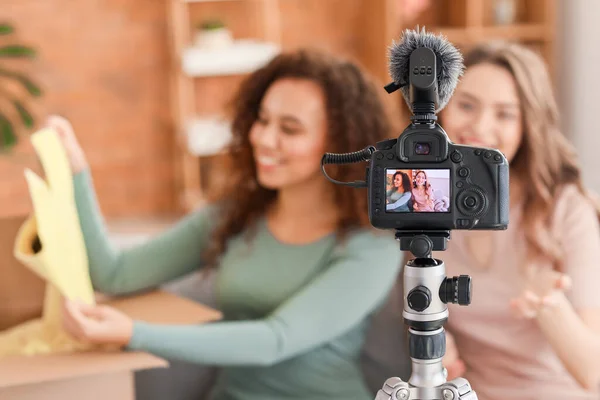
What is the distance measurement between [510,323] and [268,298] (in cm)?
43

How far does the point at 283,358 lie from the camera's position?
4.59 ft

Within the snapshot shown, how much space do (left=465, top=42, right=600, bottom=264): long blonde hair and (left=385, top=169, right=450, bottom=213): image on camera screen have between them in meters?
0.74

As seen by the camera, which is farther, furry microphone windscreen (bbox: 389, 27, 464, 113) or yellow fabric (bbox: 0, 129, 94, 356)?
yellow fabric (bbox: 0, 129, 94, 356)

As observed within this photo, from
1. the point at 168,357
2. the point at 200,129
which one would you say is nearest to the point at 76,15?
the point at 200,129

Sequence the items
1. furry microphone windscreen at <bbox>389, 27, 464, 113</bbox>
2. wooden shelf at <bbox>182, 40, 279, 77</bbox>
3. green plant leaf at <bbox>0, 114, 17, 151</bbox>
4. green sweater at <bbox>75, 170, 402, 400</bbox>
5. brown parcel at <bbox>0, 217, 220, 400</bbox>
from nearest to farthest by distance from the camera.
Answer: furry microphone windscreen at <bbox>389, 27, 464, 113</bbox> → brown parcel at <bbox>0, 217, 220, 400</bbox> → green sweater at <bbox>75, 170, 402, 400</bbox> → green plant leaf at <bbox>0, 114, 17, 151</bbox> → wooden shelf at <bbox>182, 40, 279, 77</bbox>

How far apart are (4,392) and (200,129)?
9.50 ft

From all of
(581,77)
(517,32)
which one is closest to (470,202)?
(581,77)

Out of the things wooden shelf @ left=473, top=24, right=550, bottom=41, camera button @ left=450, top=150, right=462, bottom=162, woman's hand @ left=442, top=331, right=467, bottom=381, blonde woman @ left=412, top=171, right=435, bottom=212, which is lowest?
woman's hand @ left=442, top=331, right=467, bottom=381

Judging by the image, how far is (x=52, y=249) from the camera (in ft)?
4.10

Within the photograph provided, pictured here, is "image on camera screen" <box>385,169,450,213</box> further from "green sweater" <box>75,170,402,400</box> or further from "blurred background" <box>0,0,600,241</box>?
"blurred background" <box>0,0,600,241</box>

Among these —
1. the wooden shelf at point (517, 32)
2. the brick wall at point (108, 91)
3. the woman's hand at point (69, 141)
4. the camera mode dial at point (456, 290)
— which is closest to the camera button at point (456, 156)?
the camera mode dial at point (456, 290)

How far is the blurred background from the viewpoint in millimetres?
3922

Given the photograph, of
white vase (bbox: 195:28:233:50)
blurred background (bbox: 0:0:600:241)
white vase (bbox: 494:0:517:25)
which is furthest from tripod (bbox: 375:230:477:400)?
white vase (bbox: 494:0:517:25)

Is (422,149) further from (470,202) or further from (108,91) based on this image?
(108,91)
